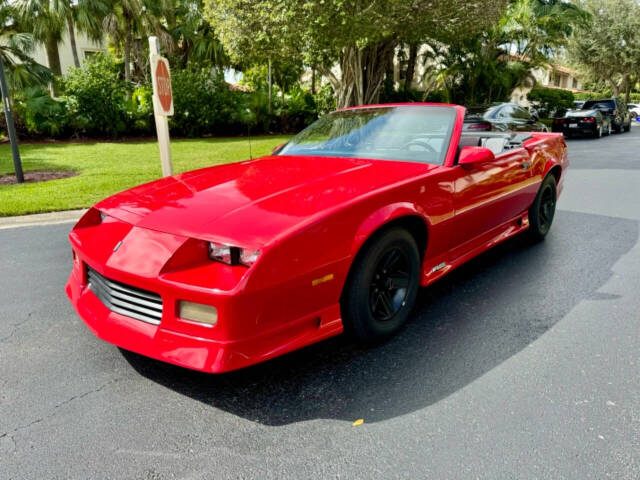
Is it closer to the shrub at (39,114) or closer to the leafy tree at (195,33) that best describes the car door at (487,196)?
the shrub at (39,114)

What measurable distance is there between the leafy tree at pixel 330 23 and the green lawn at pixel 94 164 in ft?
10.1

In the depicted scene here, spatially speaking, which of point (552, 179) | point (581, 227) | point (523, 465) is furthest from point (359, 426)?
point (581, 227)

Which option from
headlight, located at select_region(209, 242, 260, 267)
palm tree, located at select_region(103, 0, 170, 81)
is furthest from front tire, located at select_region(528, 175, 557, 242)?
palm tree, located at select_region(103, 0, 170, 81)

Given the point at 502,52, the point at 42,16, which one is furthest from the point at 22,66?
the point at 502,52

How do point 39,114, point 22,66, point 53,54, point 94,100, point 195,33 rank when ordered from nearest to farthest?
point 39,114 < point 94,100 < point 22,66 < point 53,54 < point 195,33

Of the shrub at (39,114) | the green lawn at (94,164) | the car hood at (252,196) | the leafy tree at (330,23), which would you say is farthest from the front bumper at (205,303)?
the shrub at (39,114)

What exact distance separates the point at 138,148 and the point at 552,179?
1265cm

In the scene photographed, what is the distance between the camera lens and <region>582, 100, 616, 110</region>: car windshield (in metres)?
21.2

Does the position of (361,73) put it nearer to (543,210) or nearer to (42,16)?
(42,16)

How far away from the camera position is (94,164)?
37.6 ft

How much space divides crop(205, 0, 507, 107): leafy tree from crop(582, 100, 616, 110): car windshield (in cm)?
782

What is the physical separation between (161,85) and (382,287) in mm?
4813

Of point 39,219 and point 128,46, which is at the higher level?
point 128,46

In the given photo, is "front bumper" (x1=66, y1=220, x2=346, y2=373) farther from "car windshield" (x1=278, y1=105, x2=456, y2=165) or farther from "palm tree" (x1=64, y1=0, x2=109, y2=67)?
"palm tree" (x1=64, y1=0, x2=109, y2=67)
